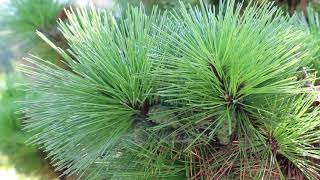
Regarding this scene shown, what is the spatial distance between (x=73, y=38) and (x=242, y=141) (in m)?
0.17

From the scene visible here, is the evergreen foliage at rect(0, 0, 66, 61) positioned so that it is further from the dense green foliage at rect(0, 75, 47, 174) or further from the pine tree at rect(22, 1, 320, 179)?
the pine tree at rect(22, 1, 320, 179)

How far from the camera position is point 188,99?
13.3 inches

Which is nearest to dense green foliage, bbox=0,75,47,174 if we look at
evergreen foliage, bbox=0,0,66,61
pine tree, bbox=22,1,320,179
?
evergreen foliage, bbox=0,0,66,61

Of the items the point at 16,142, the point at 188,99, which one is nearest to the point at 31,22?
the point at 16,142

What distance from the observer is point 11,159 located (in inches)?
24.9

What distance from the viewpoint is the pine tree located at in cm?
33

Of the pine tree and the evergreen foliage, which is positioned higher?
the evergreen foliage

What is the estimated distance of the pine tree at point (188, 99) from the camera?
1.07ft

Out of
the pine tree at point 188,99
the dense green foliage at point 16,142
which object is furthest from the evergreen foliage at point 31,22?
the pine tree at point 188,99

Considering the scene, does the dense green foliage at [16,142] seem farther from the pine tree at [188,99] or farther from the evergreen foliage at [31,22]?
the pine tree at [188,99]

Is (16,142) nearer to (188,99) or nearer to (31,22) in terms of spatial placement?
(31,22)

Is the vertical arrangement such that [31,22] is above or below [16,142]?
above

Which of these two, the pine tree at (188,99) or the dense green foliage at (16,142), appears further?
the dense green foliage at (16,142)

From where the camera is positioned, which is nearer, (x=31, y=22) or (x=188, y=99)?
(x=188, y=99)
